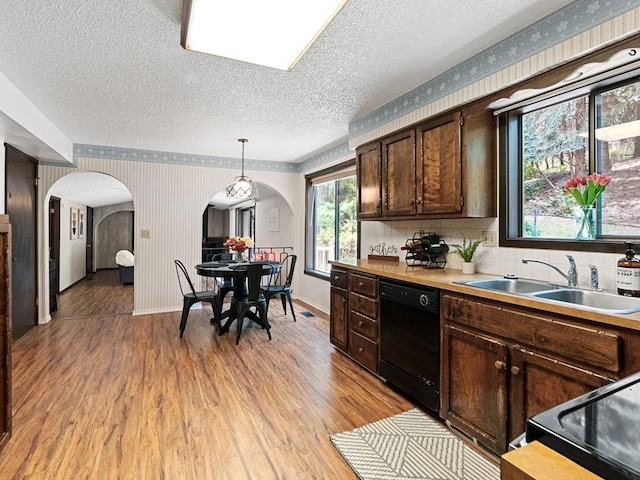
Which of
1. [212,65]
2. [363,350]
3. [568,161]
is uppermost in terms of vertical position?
[212,65]

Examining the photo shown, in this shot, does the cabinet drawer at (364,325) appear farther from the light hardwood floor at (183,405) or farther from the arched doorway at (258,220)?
the arched doorway at (258,220)

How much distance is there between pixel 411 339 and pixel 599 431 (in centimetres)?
183

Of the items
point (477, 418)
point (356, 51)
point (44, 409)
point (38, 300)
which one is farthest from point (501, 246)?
point (38, 300)

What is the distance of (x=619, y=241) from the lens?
6.06 feet

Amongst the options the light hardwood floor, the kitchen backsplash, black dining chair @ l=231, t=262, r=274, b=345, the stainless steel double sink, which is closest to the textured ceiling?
the kitchen backsplash

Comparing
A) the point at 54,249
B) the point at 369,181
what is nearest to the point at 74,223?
the point at 54,249

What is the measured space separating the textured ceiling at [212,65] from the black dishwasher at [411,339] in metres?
1.59

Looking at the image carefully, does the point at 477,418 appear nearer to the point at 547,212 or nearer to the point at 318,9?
the point at 547,212

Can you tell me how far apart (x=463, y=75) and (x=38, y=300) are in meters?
5.52

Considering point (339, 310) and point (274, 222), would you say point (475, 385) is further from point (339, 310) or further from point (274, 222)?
point (274, 222)

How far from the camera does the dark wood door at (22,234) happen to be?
12.3 ft

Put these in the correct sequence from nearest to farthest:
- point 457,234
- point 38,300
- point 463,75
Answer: point 463,75
point 457,234
point 38,300

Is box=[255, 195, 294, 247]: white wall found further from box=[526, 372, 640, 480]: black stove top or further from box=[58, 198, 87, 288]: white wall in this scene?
box=[526, 372, 640, 480]: black stove top

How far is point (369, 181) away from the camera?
3.45 m
